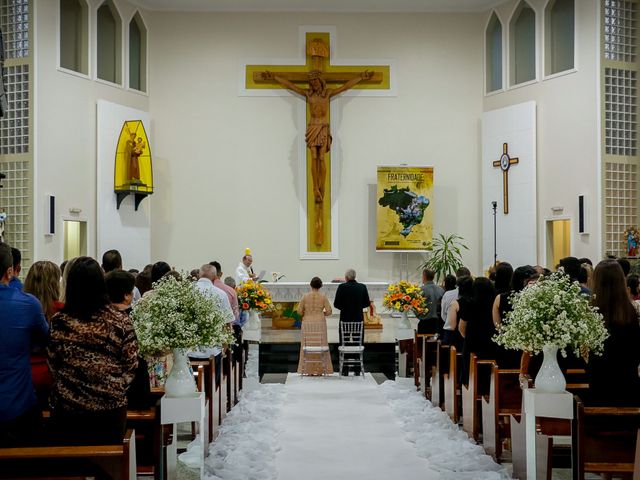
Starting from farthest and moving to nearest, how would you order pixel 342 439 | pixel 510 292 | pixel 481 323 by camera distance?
pixel 342 439 → pixel 481 323 → pixel 510 292

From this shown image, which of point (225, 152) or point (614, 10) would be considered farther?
point (225, 152)

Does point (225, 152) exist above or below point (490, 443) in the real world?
above

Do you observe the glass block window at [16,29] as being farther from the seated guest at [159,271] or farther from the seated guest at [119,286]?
the seated guest at [119,286]

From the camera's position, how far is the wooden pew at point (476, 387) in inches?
263

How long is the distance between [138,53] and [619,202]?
→ 9584 mm

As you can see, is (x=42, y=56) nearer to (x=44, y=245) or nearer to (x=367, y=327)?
(x=44, y=245)

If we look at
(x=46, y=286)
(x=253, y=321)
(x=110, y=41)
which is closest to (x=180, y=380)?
(x=46, y=286)

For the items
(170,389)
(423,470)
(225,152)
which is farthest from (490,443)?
(225,152)

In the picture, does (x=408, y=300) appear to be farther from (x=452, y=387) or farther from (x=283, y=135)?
(x=283, y=135)

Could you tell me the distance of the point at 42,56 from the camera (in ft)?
45.2

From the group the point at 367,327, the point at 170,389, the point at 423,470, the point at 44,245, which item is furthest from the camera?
the point at 367,327

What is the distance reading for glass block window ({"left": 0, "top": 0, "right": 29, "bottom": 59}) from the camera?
13703 millimetres

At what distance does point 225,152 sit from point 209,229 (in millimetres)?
1593

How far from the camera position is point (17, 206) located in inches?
534
